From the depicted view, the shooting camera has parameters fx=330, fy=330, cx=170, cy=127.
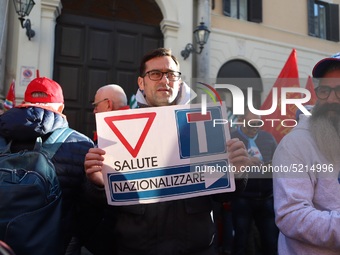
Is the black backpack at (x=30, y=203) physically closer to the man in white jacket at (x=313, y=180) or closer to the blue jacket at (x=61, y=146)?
the blue jacket at (x=61, y=146)

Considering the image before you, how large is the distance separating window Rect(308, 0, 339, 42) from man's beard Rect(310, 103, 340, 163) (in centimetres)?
1051

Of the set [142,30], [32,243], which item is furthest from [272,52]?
[32,243]

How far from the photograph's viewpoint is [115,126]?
1558 mm

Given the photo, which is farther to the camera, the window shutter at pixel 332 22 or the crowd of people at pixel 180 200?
the window shutter at pixel 332 22

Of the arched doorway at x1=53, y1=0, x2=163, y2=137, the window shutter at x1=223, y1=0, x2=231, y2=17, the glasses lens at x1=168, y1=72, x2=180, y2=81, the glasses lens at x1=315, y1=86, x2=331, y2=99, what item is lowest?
the glasses lens at x1=315, y1=86, x2=331, y2=99

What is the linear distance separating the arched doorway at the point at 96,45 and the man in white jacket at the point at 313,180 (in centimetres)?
592

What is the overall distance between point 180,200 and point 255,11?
909 cm

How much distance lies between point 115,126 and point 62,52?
19.6ft

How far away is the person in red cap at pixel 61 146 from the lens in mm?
Answer: 1409

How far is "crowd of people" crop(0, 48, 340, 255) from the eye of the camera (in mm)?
1344

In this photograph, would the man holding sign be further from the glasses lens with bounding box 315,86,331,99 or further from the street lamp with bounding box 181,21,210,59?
the street lamp with bounding box 181,21,210,59

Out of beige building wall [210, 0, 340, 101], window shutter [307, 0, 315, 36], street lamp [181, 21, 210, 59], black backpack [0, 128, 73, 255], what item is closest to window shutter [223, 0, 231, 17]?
beige building wall [210, 0, 340, 101]

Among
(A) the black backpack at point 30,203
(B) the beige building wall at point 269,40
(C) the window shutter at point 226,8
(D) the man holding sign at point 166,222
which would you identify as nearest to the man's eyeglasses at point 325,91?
(D) the man holding sign at point 166,222

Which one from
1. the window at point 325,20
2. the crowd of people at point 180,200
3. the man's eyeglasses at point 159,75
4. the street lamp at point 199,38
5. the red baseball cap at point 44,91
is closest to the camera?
the crowd of people at point 180,200
